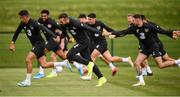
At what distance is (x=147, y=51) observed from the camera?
16.0m

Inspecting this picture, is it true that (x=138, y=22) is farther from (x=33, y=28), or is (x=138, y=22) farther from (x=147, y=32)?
(x=33, y=28)

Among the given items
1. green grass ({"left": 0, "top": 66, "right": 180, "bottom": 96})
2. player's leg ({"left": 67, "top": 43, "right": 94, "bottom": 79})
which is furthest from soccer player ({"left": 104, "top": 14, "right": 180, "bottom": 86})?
player's leg ({"left": 67, "top": 43, "right": 94, "bottom": 79})

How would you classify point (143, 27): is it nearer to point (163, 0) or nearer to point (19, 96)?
point (19, 96)

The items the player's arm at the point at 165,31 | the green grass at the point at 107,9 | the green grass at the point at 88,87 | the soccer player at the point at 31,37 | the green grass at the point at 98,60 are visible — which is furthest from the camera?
the green grass at the point at 107,9

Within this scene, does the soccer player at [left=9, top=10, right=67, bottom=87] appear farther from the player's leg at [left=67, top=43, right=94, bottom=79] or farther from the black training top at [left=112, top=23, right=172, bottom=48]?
the black training top at [left=112, top=23, right=172, bottom=48]

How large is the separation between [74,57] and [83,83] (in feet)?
4.55

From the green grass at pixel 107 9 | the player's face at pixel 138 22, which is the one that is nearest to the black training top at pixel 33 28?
the player's face at pixel 138 22

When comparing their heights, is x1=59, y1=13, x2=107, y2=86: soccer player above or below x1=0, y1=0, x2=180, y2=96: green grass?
above

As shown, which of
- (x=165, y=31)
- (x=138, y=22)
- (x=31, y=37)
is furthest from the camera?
(x=31, y=37)

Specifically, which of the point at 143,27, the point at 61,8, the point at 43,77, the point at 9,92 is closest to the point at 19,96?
the point at 9,92

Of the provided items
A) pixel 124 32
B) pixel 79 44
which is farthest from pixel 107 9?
pixel 124 32

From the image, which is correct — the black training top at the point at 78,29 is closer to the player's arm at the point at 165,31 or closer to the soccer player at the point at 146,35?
the soccer player at the point at 146,35

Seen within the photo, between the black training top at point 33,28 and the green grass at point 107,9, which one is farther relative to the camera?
the green grass at point 107,9

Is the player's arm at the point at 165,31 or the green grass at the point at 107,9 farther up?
the player's arm at the point at 165,31
